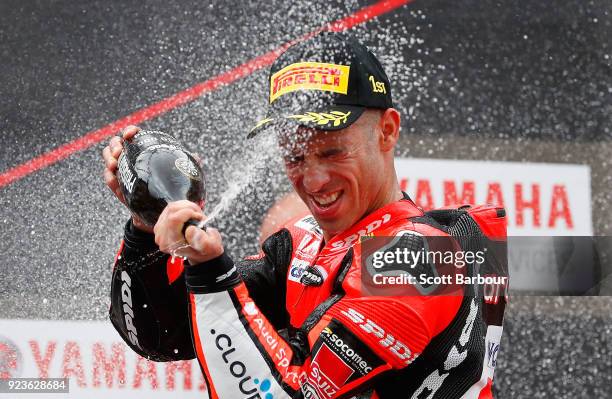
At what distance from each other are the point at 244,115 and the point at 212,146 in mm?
116

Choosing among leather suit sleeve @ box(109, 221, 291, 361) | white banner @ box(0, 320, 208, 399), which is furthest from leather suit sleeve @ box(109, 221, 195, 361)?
white banner @ box(0, 320, 208, 399)

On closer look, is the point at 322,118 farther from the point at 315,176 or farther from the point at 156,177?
the point at 156,177

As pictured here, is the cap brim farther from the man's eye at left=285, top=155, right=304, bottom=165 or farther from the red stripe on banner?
the red stripe on banner

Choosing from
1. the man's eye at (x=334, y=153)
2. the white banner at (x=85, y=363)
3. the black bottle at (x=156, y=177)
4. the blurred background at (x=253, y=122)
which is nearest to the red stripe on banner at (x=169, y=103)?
the blurred background at (x=253, y=122)

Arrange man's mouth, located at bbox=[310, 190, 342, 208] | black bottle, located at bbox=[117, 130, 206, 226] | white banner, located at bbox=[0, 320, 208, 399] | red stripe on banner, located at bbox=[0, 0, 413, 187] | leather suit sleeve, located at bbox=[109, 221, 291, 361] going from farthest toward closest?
red stripe on banner, located at bbox=[0, 0, 413, 187] → white banner, located at bbox=[0, 320, 208, 399] → leather suit sleeve, located at bbox=[109, 221, 291, 361] → man's mouth, located at bbox=[310, 190, 342, 208] → black bottle, located at bbox=[117, 130, 206, 226]

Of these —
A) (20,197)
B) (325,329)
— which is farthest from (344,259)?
(20,197)

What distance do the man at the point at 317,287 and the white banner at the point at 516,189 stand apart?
2.29 ft

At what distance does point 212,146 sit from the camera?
2264 millimetres

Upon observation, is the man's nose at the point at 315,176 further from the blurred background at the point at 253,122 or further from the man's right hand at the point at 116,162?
the blurred background at the point at 253,122

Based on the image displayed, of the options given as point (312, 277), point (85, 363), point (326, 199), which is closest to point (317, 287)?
point (312, 277)

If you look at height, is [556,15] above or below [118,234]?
above

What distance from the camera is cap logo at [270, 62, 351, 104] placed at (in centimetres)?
137

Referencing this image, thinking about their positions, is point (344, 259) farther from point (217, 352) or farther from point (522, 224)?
point (522, 224)

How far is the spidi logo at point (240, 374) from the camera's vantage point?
47.6 inches
